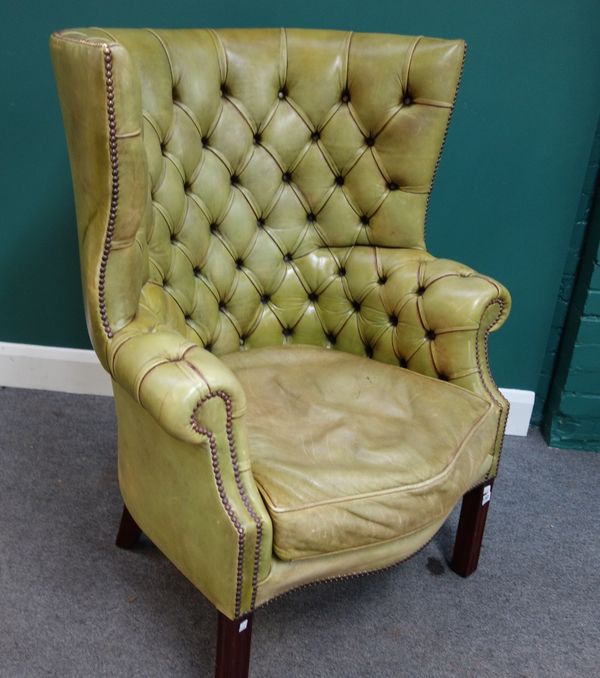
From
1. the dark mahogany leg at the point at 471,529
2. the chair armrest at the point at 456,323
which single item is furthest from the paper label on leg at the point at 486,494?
the chair armrest at the point at 456,323

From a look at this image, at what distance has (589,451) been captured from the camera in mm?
2045

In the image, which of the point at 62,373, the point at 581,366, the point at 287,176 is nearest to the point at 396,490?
the point at 287,176

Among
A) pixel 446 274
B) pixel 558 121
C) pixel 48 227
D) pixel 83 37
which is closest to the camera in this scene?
pixel 83 37

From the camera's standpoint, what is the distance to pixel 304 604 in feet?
4.82

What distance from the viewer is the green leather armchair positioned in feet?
3.44

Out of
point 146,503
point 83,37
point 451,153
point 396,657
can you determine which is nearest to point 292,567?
point 146,503

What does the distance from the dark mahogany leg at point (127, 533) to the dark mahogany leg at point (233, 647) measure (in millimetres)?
459

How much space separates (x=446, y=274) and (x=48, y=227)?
1.14m

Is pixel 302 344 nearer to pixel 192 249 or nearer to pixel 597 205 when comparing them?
pixel 192 249

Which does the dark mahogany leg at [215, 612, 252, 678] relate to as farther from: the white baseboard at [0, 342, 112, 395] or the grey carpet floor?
the white baseboard at [0, 342, 112, 395]

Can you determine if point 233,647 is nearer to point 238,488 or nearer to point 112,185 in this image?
point 238,488

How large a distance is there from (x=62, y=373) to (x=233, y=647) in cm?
122

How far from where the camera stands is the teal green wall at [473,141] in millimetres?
1720

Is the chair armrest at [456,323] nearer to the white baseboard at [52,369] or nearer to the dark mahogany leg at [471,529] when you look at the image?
the dark mahogany leg at [471,529]
